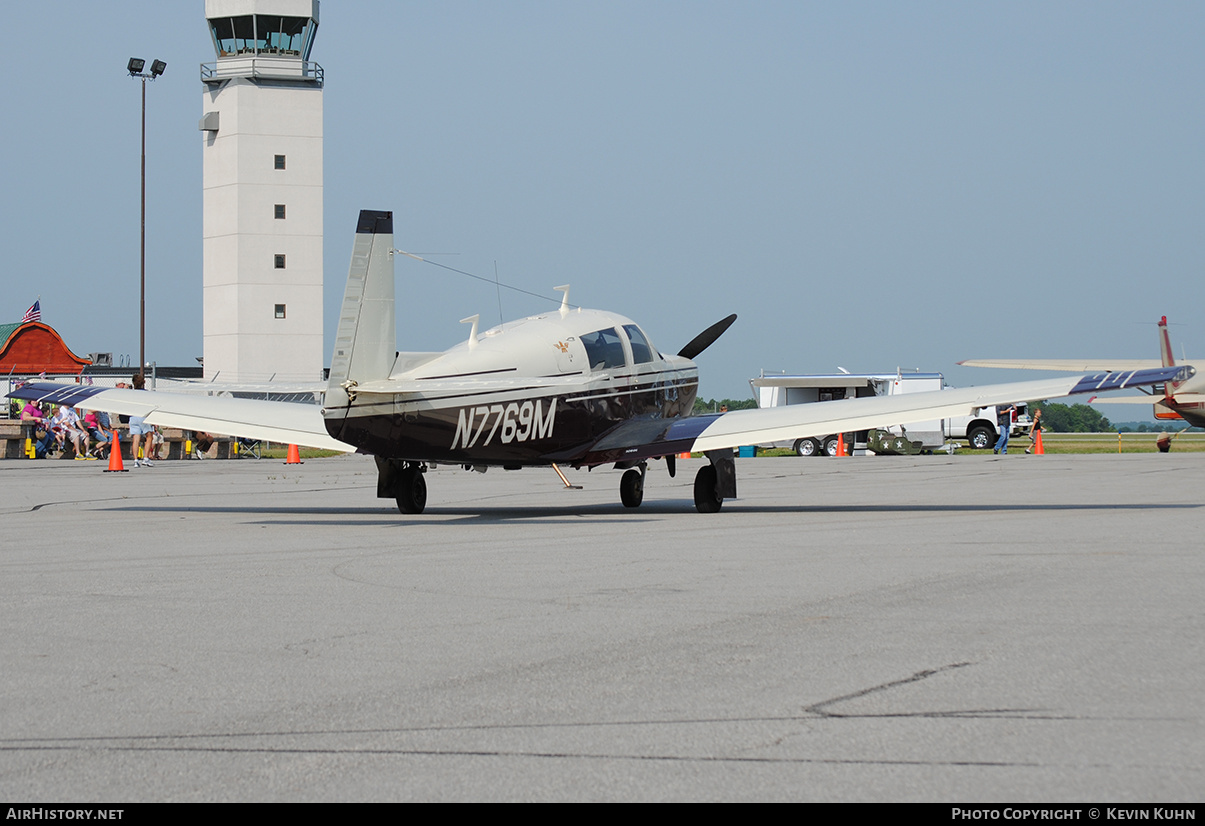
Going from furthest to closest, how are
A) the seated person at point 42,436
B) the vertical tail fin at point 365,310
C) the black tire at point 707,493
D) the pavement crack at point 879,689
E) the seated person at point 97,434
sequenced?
the seated person at point 97,434, the seated person at point 42,436, the black tire at point 707,493, the vertical tail fin at point 365,310, the pavement crack at point 879,689

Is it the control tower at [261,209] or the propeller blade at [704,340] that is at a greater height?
the control tower at [261,209]

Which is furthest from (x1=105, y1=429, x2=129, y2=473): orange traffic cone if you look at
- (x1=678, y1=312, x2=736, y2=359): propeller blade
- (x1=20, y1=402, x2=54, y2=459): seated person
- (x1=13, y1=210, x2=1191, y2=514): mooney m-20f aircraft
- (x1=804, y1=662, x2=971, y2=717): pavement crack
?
(x1=804, y1=662, x2=971, y2=717): pavement crack

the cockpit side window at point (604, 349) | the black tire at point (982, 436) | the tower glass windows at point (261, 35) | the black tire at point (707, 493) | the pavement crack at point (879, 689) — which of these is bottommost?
the pavement crack at point (879, 689)

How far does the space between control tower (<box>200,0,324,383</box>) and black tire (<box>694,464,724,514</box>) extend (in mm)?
46417

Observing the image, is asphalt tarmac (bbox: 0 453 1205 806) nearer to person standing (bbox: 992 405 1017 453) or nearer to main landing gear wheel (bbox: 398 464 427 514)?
main landing gear wheel (bbox: 398 464 427 514)

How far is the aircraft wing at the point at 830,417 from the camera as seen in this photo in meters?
15.4

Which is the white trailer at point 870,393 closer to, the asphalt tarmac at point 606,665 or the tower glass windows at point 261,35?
the tower glass windows at point 261,35

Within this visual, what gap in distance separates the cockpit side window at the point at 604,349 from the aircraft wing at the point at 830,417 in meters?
0.88

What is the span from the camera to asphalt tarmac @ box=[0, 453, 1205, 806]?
13.3ft

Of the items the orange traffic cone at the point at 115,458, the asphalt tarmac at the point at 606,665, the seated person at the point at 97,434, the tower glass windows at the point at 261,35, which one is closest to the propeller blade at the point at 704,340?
the asphalt tarmac at the point at 606,665

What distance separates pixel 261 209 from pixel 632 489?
47.5 metres

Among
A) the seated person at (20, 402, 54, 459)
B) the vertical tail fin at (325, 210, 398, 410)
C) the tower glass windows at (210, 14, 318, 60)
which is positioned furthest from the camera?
the tower glass windows at (210, 14, 318, 60)

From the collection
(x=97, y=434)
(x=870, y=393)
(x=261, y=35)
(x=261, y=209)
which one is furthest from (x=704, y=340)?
(x=261, y=35)

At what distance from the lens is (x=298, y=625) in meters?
6.95
